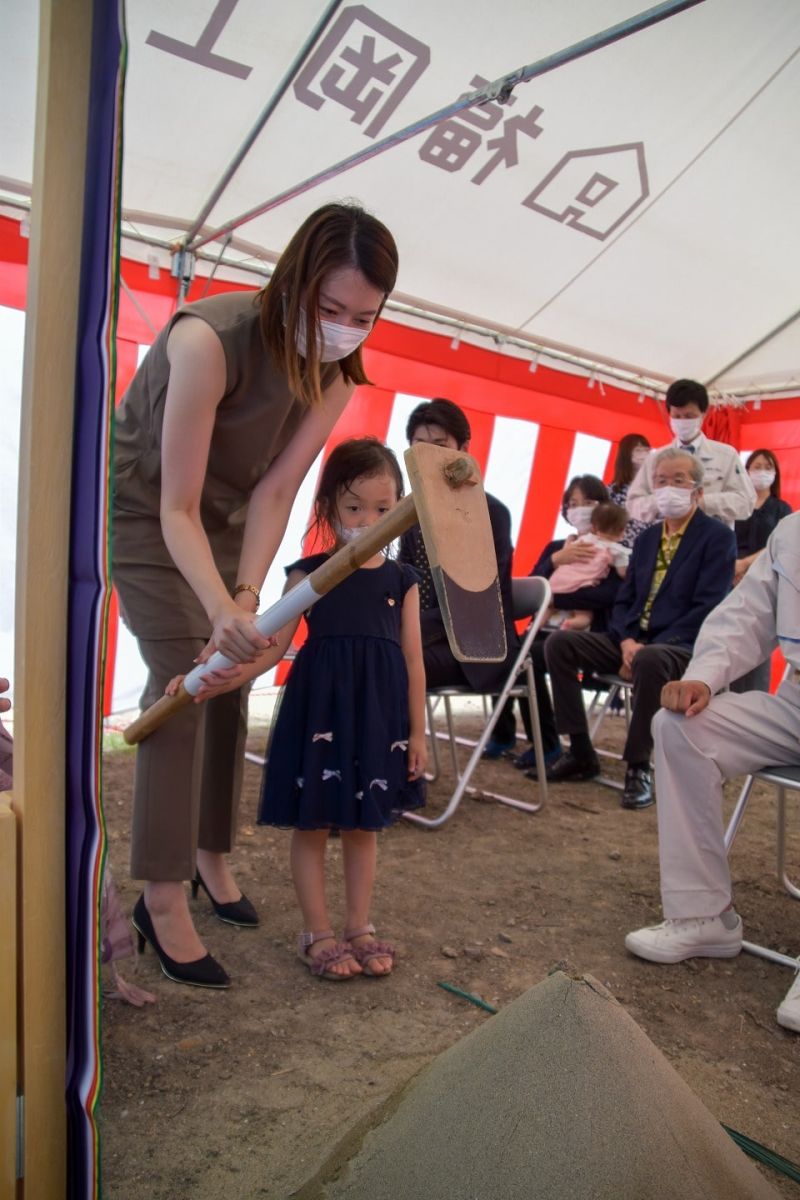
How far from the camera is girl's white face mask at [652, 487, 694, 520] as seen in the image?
4082mm

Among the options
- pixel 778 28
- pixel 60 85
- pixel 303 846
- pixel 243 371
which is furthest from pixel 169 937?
pixel 778 28

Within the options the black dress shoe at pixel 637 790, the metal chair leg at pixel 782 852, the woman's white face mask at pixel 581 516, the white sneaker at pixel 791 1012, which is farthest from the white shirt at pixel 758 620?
the woman's white face mask at pixel 581 516

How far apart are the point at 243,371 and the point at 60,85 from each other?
88 centimetres

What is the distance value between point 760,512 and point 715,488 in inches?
34.5

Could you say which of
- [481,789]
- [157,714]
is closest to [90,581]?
[157,714]

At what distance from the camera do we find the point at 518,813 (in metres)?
3.70

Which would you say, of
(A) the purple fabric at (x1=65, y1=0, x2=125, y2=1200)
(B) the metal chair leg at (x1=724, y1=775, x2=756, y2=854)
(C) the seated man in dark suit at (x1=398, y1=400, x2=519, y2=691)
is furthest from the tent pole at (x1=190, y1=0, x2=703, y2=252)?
(A) the purple fabric at (x1=65, y1=0, x2=125, y2=1200)

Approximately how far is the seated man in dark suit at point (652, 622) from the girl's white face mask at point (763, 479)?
201 cm

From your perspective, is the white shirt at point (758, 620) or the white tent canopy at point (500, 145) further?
the white tent canopy at point (500, 145)

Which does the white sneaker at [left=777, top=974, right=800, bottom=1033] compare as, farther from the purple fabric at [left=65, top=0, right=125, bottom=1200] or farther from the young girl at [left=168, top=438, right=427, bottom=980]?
the purple fabric at [left=65, top=0, right=125, bottom=1200]

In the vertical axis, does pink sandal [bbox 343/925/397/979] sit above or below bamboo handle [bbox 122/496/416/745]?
below

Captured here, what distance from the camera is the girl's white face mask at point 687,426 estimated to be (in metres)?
5.10

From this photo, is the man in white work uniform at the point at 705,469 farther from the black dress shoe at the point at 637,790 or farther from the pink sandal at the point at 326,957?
the pink sandal at the point at 326,957

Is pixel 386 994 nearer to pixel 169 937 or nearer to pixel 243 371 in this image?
pixel 169 937
